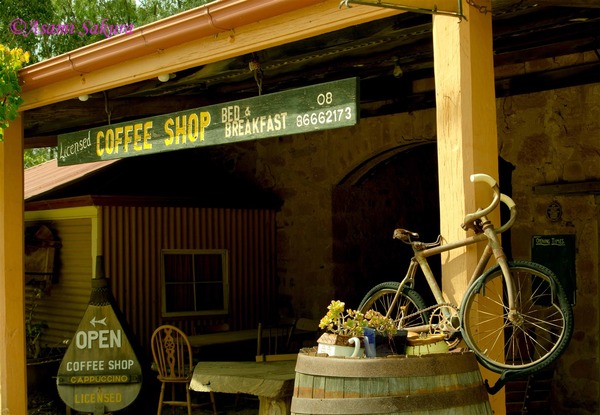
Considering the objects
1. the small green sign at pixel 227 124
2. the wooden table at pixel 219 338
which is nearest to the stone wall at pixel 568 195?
the wooden table at pixel 219 338

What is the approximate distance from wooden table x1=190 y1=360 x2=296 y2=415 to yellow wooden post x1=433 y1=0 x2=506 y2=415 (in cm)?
212

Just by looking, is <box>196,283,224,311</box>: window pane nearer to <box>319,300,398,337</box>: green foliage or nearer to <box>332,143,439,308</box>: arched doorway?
<box>332,143,439,308</box>: arched doorway

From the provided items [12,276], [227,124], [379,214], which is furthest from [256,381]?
[379,214]

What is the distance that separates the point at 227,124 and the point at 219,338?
158 inches

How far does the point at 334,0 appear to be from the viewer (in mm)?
4742

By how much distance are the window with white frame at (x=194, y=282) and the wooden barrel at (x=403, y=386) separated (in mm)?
6834

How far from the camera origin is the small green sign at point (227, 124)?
4777 mm

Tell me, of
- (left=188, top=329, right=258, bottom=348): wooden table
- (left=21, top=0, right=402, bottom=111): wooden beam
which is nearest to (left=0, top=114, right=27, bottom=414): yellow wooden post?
(left=21, top=0, right=402, bottom=111): wooden beam

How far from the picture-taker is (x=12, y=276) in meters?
7.48

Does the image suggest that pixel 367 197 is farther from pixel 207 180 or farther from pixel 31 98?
pixel 31 98

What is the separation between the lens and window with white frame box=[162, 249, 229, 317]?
10547 mm

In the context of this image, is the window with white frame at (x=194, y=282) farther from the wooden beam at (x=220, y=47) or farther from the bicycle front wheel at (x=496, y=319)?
the bicycle front wheel at (x=496, y=319)

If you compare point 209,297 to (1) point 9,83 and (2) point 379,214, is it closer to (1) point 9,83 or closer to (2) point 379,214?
(2) point 379,214

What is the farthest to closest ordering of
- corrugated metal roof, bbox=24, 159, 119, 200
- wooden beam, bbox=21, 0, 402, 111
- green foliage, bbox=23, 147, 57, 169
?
green foliage, bbox=23, 147, 57, 169, corrugated metal roof, bbox=24, 159, 119, 200, wooden beam, bbox=21, 0, 402, 111
